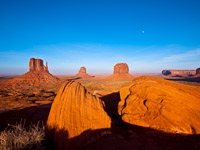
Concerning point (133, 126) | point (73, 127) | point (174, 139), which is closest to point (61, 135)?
point (73, 127)

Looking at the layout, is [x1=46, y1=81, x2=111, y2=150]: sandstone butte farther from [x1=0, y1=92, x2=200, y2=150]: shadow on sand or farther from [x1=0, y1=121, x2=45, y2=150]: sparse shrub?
[x1=0, y1=121, x2=45, y2=150]: sparse shrub

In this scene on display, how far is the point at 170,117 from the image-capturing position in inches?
190

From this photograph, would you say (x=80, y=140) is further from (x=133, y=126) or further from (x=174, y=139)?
(x=174, y=139)

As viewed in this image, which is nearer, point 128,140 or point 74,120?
point 128,140

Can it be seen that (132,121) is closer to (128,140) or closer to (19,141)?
(128,140)

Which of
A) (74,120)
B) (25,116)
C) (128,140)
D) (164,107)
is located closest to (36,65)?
(25,116)

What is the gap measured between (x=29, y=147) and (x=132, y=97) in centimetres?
588

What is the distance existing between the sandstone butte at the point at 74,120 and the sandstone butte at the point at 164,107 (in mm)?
2092

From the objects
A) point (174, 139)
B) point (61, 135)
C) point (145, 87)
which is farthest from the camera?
point (145, 87)

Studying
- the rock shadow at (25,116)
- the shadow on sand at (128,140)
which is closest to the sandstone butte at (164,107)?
the shadow on sand at (128,140)

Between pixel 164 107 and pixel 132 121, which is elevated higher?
pixel 164 107

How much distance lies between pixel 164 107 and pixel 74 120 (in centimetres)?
499

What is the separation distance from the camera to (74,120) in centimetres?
436

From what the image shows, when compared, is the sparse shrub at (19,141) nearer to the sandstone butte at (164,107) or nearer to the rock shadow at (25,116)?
the sandstone butte at (164,107)
